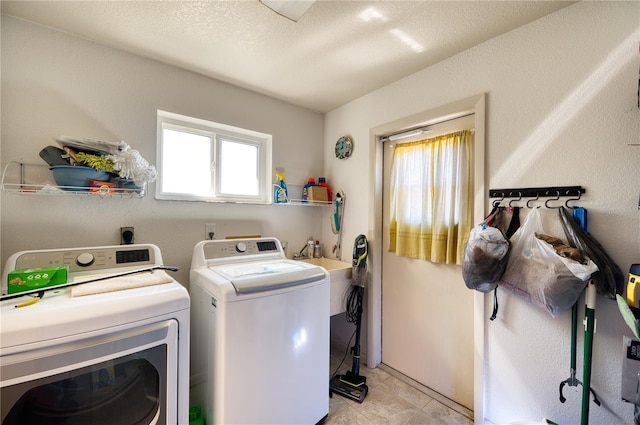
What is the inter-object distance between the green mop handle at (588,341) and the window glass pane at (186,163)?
2.43 meters

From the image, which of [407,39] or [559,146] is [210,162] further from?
[559,146]

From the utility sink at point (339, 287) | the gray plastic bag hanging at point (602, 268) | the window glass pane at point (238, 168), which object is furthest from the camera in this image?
the window glass pane at point (238, 168)

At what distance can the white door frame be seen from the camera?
1606 mm

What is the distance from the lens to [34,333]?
83 cm

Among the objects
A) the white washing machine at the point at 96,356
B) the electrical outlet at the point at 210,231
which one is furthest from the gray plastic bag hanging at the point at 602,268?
the electrical outlet at the point at 210,231

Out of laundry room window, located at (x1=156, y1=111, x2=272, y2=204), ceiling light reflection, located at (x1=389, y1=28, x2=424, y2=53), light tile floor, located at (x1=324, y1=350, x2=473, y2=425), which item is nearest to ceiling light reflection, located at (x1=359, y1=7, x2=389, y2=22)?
ceiling light reflection, located at (x1=389, y1=28, x2=424, y2=53)

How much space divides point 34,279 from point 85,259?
1.02 feet

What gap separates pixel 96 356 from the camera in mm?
932

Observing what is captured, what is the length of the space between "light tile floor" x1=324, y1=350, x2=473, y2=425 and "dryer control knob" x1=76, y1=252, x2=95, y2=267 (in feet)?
5.59

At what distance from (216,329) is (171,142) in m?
1.47

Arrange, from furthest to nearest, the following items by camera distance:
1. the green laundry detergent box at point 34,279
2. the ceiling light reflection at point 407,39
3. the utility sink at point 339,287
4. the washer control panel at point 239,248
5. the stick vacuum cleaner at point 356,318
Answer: the utility sink at point 339,287 < the stick vacuum cleaner at point 356,318 < the washer control panel at point 239,248 < the ceiling light reflection at point 407,39 < the green laundry detergent box at point 34,279

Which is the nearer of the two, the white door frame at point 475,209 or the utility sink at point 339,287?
the white door frame at point 475,209

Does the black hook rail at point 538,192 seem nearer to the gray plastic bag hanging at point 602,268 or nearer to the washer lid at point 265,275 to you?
the gray plastic bag hanging at point 602,268

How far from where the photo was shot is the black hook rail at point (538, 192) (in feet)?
4.25
